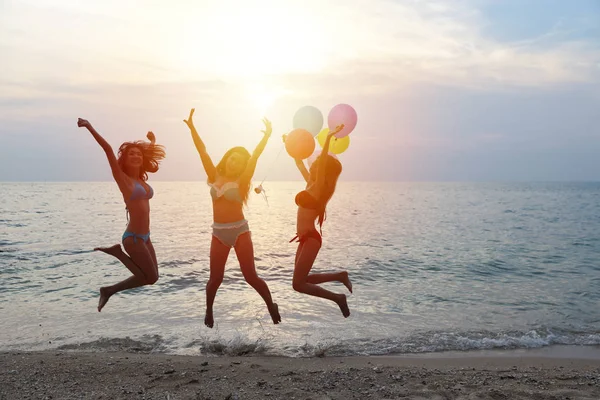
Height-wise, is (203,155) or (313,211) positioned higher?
(203,155)

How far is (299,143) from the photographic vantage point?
713 centimetres

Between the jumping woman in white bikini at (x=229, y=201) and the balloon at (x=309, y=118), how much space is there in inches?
40.3

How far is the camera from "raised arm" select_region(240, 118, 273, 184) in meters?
6.59

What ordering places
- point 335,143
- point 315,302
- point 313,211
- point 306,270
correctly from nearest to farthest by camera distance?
point 306,270 → point 313,211 → point 335,143 → point 315,302

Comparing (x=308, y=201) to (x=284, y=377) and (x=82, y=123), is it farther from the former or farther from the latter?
(x=284, y=377)

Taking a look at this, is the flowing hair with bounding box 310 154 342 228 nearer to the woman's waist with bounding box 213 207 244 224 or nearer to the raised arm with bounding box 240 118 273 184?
the raised arm with bounding box 240 118 273 184

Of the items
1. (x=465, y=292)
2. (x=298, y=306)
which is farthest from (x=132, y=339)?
(x=465, y=292)

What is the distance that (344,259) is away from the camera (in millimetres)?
24781

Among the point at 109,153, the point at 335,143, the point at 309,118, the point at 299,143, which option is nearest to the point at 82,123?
the point at 109,153

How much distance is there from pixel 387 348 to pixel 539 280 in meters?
11.5

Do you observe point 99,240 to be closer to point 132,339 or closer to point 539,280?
point 132,339

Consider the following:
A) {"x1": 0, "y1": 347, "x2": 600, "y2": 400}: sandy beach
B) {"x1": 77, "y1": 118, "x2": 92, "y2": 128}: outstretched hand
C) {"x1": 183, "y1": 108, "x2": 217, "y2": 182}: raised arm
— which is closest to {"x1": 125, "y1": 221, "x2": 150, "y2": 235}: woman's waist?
{"x1": 183, "y1": 108, "x2": 217, "y2": 182}: raised arm

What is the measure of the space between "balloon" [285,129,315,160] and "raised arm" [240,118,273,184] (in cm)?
39

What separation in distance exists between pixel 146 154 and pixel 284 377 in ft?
15.5
